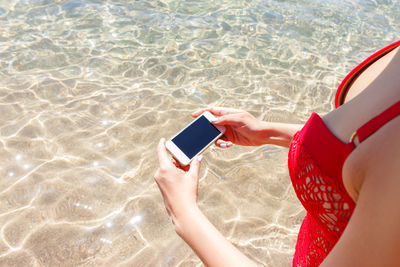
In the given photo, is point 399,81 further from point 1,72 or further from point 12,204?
point 1,72

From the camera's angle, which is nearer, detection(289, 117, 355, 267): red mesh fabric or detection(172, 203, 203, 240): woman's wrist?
detection(289, 117, 355, 267): red mesh fabric

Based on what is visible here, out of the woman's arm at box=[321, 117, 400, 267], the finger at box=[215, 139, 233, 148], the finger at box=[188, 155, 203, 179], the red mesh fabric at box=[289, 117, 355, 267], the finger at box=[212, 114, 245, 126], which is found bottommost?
the finger at box=[215, 139, 233, 148]

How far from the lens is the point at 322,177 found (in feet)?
3.68

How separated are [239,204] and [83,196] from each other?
1573mm

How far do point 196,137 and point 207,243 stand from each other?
77 cm

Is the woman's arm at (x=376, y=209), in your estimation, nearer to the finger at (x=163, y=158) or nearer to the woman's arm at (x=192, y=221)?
the woman's arm at (x=192, y=221)

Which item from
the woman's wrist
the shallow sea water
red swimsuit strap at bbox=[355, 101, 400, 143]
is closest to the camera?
red swimsuit strap at bbox=[355, 101, 400, 143]

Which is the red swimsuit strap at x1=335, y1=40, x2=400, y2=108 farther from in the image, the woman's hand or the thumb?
the thumb

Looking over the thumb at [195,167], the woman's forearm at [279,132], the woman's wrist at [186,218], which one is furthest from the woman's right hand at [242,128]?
the woman's wrist at [186,218]

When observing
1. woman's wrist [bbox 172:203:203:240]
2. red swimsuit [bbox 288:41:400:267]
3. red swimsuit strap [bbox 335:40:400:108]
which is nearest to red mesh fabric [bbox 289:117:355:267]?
red swimsuit [bbox 288:41:400:267]

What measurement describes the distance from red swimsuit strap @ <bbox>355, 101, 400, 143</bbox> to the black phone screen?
1.02 metres

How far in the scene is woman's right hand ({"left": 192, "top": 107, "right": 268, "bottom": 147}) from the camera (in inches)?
76.0

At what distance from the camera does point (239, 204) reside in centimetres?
302

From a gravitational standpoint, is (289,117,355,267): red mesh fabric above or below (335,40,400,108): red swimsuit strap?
below
